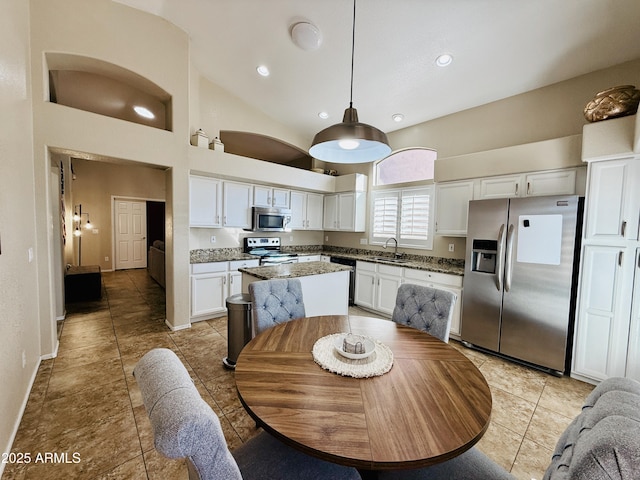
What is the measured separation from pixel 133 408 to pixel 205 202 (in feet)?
8.93

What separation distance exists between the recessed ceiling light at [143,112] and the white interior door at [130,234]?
3.91m

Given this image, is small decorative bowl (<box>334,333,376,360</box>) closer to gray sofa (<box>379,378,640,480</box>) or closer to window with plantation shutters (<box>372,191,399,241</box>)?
gray sofa (<box>379,378,640,480</box>)

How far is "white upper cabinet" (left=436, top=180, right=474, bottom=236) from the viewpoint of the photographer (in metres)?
3.50

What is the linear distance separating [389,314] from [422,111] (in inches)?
122

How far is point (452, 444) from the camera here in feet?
2.74

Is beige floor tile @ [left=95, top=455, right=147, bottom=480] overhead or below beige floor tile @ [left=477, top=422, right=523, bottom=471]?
below

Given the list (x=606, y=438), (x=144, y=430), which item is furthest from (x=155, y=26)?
(x=606, y=438)

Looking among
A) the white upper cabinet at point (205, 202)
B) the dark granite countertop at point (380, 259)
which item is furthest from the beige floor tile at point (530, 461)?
the white upper cabinet at point (205, 202)

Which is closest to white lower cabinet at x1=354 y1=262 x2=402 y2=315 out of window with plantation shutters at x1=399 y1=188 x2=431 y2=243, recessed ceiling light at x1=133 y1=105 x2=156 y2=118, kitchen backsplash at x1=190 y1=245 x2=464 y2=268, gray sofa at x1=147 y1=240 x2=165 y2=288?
kitchen backsplash at x1=190 y1=245 x2=464 y2=268

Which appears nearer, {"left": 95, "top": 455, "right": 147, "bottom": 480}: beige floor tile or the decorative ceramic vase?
{"left": 95, "top": 455, "right": 147, "bottom": 480}: beige floor tile

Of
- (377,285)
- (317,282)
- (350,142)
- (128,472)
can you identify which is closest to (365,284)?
(377,285)

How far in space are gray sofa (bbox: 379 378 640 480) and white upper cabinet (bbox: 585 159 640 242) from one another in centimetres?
222

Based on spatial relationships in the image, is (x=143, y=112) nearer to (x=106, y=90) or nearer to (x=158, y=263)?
(x=106, y=90)

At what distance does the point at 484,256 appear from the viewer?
3.10 m
